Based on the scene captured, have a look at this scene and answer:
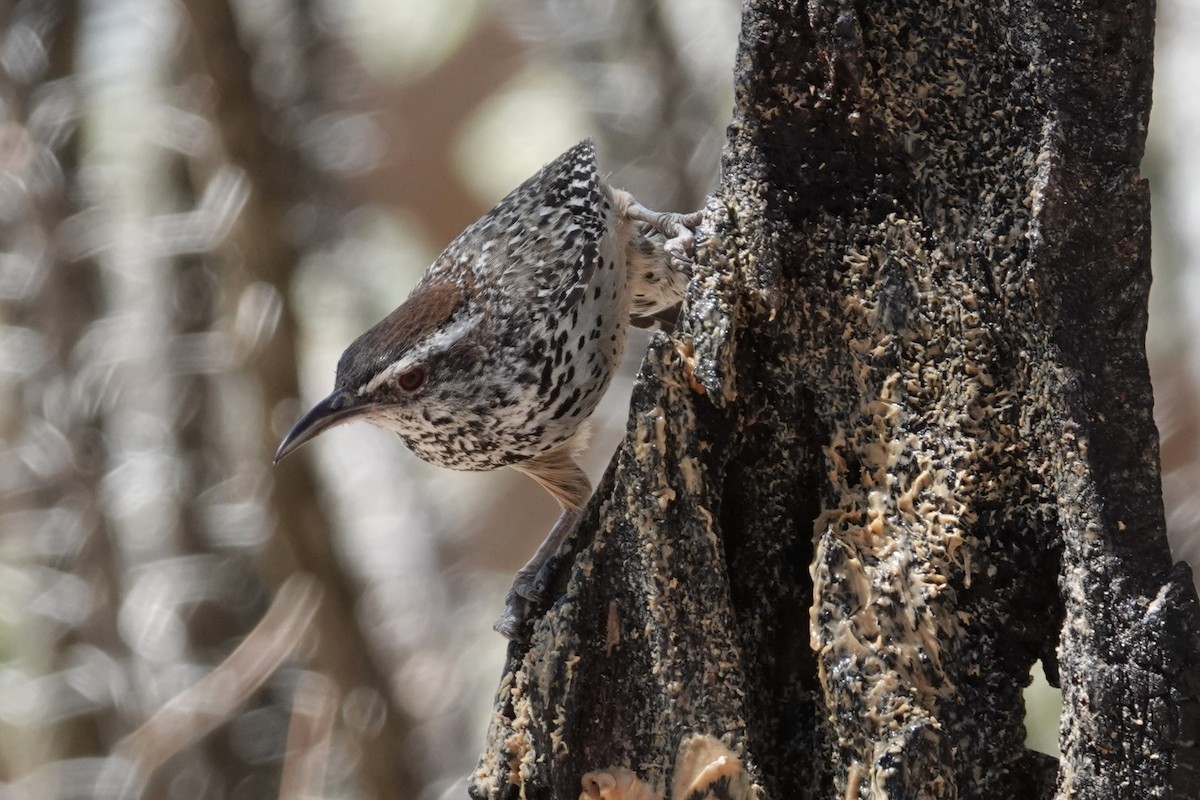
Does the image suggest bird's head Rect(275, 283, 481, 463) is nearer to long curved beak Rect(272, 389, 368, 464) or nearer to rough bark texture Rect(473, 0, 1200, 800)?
long curved beak Rect(272, 389, 368, 464)

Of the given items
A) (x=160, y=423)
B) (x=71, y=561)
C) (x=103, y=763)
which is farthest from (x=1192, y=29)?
(x=103, y=763)

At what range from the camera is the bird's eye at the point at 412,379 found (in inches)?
92.8

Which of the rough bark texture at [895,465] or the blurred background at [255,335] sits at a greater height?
the blurred background at [255,335]

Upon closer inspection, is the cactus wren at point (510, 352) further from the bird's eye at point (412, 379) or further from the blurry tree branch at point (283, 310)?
the blurry tree branch at point (283, 310)

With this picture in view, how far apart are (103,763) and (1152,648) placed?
458cm

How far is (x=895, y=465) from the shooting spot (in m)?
1.56

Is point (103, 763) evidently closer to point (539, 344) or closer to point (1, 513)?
point (1, 513)

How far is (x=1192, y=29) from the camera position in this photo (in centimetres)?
467

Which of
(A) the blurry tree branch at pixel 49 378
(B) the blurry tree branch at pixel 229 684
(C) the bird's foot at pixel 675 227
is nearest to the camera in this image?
(C) the bird's foot at pixel 675 227

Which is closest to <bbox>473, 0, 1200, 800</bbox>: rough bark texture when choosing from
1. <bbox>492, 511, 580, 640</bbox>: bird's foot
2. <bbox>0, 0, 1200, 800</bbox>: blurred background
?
<bbox>492, 511, 580, 640</bbox>: bird's foot

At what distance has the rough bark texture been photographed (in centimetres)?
138

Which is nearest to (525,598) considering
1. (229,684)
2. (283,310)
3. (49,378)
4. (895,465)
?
(895,465)


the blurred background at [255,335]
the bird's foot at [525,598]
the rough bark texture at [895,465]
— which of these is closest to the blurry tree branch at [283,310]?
the blurred background at [255,335]

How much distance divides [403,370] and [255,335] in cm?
207
